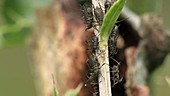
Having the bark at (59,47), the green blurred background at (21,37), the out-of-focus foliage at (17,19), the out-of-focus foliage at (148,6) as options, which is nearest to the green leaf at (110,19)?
the green blurred background at (21,37)

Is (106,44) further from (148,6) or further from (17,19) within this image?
(17,19)

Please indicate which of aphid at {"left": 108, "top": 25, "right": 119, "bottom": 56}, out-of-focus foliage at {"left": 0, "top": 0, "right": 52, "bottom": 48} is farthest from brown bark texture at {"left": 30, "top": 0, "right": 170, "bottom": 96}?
aphid at {"left": 108, "top": 25, "right": 119, "bottom": 56}

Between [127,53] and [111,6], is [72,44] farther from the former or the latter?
[111,6]

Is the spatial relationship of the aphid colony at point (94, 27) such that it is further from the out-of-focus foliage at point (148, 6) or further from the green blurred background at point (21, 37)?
the out-of-focus foliage at point (148, 6)

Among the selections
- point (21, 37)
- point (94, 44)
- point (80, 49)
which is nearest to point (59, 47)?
point (80, 49)

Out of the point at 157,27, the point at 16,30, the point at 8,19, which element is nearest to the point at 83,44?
the point at 157,27
